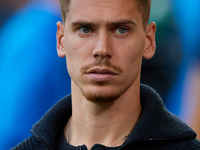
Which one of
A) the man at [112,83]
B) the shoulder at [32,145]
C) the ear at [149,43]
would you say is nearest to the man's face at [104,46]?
the man at [112,83]

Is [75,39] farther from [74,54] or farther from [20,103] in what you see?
[20,103]

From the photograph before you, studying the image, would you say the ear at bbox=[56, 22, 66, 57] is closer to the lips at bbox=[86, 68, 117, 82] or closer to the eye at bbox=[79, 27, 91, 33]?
the eye at bbox=[79, 27, 91, 33]

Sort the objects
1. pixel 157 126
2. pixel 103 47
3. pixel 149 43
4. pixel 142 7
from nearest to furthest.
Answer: pixel 103 47
pixel 157 126
pixel 142 7
pixel 149 43

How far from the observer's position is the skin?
2.28 meters

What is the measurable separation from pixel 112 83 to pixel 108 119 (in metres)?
0.26

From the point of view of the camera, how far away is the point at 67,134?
2.67 m

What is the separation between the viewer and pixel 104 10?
2.32 meters

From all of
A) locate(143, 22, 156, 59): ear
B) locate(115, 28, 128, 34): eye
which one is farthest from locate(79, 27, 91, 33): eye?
locate(143, 22, 156, 59): ear

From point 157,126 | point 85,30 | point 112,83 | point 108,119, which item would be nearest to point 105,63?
point 112,83

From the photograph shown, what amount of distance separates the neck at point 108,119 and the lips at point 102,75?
0.64 feet

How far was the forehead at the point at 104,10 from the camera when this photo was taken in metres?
2.31

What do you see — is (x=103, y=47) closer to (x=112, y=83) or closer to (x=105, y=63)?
(x=105, y=63)

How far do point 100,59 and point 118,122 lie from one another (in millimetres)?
436

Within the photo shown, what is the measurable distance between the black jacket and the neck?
0.07 metres
